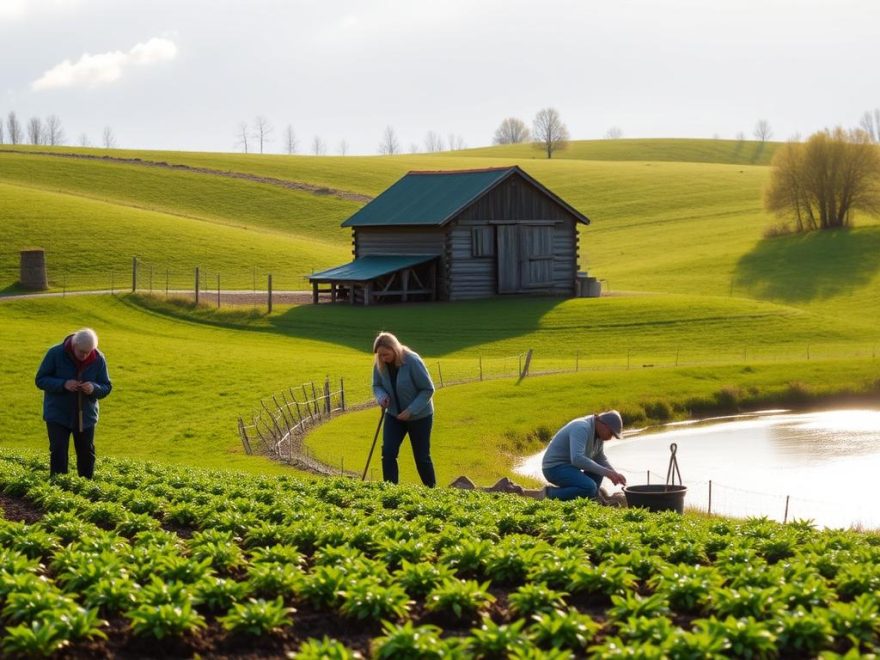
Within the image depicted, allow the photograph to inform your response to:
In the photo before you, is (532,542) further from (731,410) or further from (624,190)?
(624,190)

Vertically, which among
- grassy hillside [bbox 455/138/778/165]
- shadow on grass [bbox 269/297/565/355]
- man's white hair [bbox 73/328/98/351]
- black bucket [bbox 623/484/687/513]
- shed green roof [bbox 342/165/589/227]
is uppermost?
grassy hillside [bbox 455/138/778/165]

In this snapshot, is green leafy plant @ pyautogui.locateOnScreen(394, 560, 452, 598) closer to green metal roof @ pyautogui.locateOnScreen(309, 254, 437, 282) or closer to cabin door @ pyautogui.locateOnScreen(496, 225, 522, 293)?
green metal roof @ pyautogui.locateOnScreen(309, 254, 437, 282)

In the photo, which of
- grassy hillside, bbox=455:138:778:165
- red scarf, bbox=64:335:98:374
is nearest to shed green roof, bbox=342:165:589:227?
red scarf, bbox=64:335:98:374

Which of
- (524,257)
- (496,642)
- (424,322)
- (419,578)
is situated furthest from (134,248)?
(496,642)

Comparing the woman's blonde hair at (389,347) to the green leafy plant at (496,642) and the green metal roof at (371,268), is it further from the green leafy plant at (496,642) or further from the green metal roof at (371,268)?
the green metal roof at (371,268)

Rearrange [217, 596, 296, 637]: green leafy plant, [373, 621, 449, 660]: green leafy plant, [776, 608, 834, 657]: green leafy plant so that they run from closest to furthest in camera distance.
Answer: [373, 621, 449, 660]: green leafy plant → [776, 608, 834, 657]: green leafy plant → [217, 596, 296, 637]: green leafy plant

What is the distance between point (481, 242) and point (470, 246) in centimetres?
58

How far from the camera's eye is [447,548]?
11984mm

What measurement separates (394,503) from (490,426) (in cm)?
1893

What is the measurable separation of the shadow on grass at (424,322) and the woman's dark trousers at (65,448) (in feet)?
106

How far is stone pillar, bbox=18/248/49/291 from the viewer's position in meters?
62.8

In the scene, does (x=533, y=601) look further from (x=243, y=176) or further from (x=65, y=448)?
(x=243, y=176)

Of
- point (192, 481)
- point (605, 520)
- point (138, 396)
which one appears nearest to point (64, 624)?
point (605, 520)

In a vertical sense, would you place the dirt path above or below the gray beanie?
above
